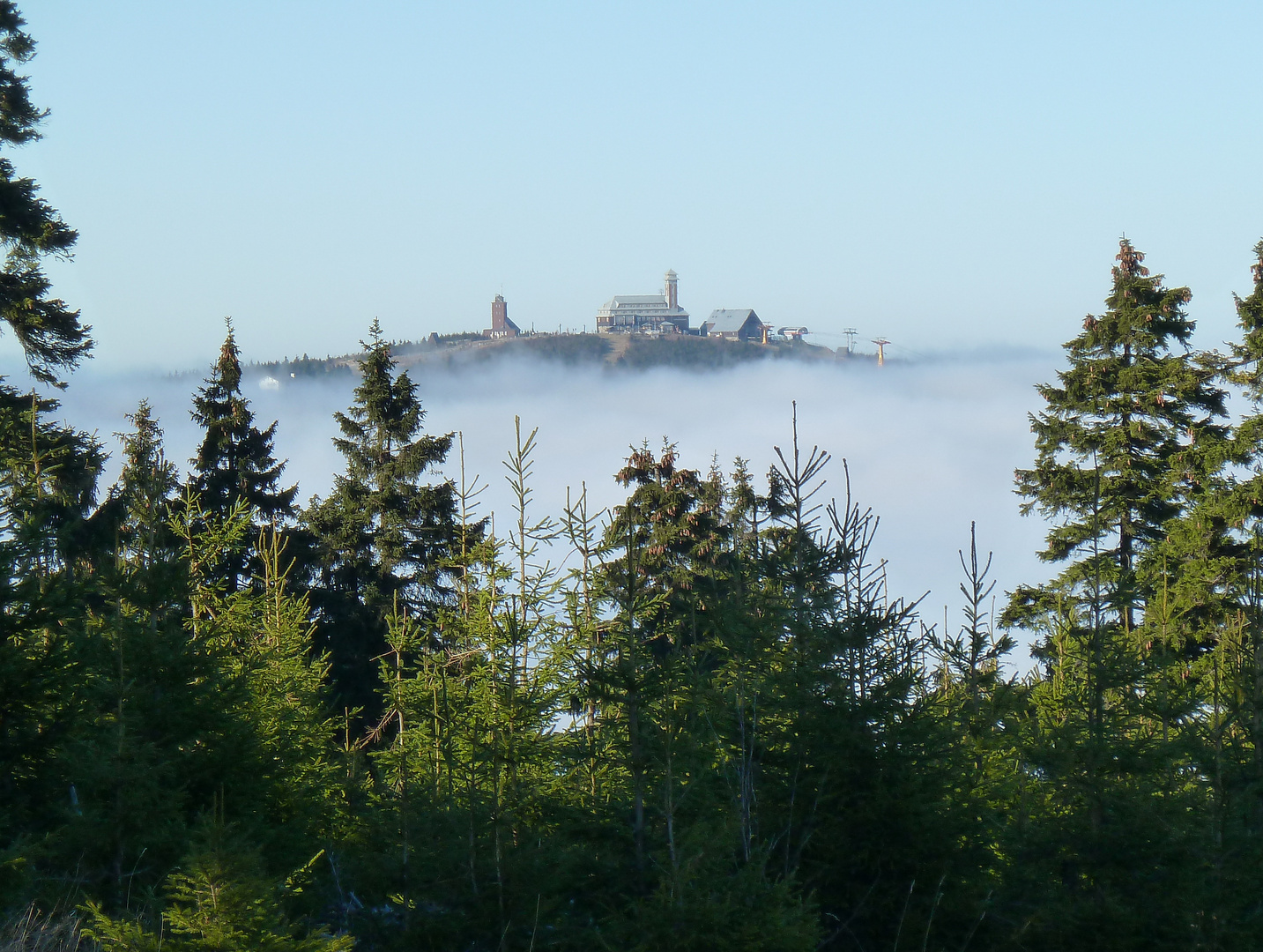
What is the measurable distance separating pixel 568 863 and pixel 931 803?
8.35ft

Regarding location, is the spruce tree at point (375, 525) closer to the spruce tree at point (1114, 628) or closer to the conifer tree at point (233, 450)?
the conifer tree at point (233, 450)

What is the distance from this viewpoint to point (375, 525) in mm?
30578

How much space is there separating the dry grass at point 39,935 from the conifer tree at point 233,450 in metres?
24.7

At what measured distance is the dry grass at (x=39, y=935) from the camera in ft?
19.3

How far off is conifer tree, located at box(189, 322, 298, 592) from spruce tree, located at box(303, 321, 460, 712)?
125cm

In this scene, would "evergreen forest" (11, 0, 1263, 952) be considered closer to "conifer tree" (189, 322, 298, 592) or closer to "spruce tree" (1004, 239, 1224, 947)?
"spruce tree" (1004, 239, 1224, 947)

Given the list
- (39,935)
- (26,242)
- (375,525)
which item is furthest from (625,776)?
(375,525)

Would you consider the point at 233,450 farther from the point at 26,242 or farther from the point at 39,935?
the point at 39,935

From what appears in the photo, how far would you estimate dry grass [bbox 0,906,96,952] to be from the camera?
5.88m

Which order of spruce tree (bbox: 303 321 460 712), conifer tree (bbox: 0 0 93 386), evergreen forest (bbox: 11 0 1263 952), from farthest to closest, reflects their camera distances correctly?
1. spruce tree (bbox: 303 321 460 712)
2. conifer tree (bbox: 0 0 93 386)
3. evergreen forest (bbox: 11 0 1263 952)

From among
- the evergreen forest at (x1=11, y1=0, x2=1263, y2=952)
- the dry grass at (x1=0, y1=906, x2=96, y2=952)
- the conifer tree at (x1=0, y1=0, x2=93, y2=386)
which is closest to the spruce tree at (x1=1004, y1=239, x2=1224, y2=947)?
the evergreen forest at (x1=11, y1=0, x2=1263, y2=952)

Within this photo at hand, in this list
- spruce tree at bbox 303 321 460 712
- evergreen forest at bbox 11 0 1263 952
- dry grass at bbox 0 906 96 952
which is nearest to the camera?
dry grass at bbox 0 906 96 952

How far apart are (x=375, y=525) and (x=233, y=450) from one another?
455 cm

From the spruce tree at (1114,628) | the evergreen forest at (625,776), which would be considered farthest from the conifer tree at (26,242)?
the spruce tree at (1114,628)
